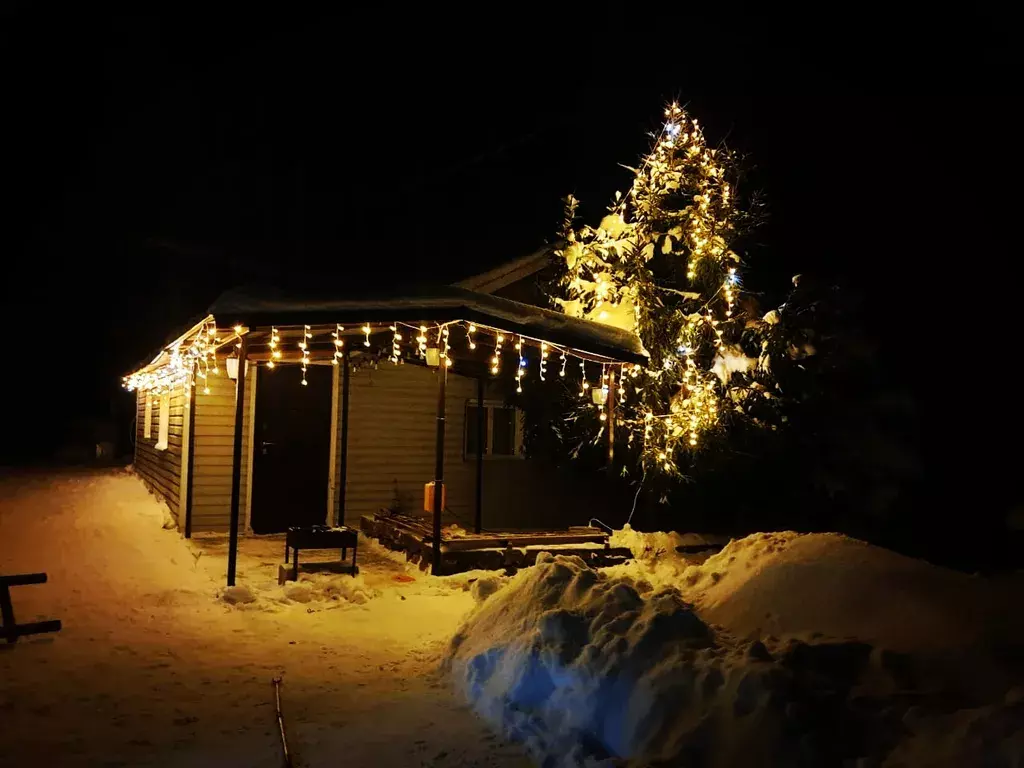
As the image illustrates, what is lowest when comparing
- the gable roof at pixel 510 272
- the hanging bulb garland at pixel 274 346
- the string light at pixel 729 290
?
the hanging bulb garland at pixel 274 346

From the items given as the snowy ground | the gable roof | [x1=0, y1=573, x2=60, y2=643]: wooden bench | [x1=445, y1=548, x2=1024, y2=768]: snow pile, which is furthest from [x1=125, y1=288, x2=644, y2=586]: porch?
[x1=445, y1=548, x2=1024, y2=768]: snow pile

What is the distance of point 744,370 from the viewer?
1185cm

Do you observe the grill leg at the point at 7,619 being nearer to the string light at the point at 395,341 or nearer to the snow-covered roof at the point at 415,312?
the snow-covered roof at the point at 415,312

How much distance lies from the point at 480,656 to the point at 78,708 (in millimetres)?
2586

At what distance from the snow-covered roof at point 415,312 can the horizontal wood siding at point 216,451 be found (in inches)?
92.2

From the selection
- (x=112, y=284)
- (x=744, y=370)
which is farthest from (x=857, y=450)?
(x=112, y=284)

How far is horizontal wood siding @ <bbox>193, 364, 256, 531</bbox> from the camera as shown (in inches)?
444

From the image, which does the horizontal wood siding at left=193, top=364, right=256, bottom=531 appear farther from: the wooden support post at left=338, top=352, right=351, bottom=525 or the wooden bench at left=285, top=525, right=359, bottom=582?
the wooden bench at left=285, top=525, right=359, bottom=582

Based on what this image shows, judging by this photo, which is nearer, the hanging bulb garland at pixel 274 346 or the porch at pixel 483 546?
the hanging bulb garland at pixel 274 346

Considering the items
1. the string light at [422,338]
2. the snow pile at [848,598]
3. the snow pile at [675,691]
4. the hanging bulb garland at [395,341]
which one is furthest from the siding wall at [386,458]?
the snow pile at [675,691]

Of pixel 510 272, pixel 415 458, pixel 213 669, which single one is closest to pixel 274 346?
pixel 415 458

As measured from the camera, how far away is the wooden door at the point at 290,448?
11578mm

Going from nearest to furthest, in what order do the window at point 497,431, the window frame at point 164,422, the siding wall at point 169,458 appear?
1. the siding wall at point 169,458
2. the window frame at point 164,422
3. the window at point 497,431

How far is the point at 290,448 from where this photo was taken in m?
11.8
